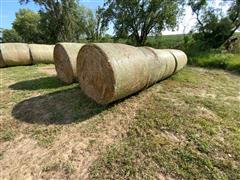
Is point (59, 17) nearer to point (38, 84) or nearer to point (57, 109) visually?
point (38, 84)

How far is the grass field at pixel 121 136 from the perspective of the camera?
9.23 feet

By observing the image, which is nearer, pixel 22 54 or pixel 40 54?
pixel 22 54

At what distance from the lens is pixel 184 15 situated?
55.5ft

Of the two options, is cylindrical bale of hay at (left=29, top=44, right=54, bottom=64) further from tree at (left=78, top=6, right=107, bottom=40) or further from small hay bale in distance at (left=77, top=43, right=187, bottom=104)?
tree at (left=78, top=6, right=107, bottom=40)

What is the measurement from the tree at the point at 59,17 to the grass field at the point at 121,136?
20.5 m

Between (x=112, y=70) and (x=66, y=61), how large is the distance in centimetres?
310

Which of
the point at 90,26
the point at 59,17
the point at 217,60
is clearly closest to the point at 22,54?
the point at 217,60

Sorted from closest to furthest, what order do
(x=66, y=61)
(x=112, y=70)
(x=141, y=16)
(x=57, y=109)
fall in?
(x=112, y=70) → (x=57, y=109) → (x=66, y=61) → (x=141, y=16)

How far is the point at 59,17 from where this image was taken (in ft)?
79.2

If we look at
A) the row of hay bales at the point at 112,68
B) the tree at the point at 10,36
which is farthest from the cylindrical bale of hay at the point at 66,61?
the tree at the point at 10,36

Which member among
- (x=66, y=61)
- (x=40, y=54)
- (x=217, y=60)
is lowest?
(x=40, y=54)

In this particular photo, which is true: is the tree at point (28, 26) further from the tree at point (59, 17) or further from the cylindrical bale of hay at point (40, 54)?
the cylindrical bale of hay at point (40, 54)

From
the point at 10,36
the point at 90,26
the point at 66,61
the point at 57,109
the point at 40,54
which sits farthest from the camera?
the point at 10,36

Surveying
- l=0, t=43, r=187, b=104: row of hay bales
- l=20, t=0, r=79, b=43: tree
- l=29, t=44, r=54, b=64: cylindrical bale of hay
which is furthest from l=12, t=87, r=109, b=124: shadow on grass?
l=20, t=0, r=79, b=43: tree
